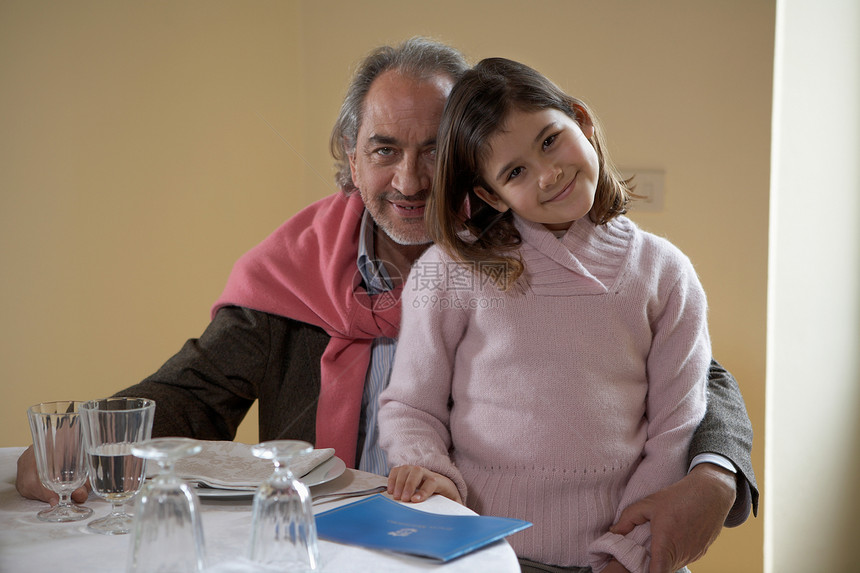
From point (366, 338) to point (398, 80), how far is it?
514 millimetres

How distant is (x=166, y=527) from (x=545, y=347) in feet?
2.33

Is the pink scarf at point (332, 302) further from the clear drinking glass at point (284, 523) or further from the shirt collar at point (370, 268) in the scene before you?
the clear drinking glass at point (284, 523)

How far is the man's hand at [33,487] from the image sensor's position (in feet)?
3.02

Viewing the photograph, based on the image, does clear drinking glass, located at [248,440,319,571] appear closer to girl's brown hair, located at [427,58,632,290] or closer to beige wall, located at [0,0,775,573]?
girl's brown hair, located at [427,58,632,290]

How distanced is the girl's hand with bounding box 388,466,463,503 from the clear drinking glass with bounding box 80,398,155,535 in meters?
0.31

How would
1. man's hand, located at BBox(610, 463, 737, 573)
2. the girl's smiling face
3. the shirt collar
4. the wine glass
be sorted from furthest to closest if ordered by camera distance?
the shirt collar, the girl's smiling face, man's hand, located at BBox(610, 463, 737, 573), the wine glass

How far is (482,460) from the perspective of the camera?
4.00 ft

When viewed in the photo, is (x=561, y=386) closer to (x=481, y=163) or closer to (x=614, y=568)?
(x=614, y=568)

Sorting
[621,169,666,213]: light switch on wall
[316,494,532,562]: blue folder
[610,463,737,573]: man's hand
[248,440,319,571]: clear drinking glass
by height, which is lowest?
[610,463,737,573]: man's hand

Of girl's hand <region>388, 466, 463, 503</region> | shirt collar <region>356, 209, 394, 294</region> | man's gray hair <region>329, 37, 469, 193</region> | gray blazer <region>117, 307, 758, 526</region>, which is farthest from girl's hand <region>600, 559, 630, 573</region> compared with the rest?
man's gray hair <region>329, 37, 469, 193</region>

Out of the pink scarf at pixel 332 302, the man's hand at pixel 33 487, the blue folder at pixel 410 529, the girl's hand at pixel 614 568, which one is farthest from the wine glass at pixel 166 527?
the pink scarf at pixel 332 302

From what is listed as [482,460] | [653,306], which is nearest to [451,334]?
[482,460]

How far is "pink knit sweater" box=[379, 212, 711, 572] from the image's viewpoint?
1171mm

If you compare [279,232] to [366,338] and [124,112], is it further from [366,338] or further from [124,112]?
[124,112]
